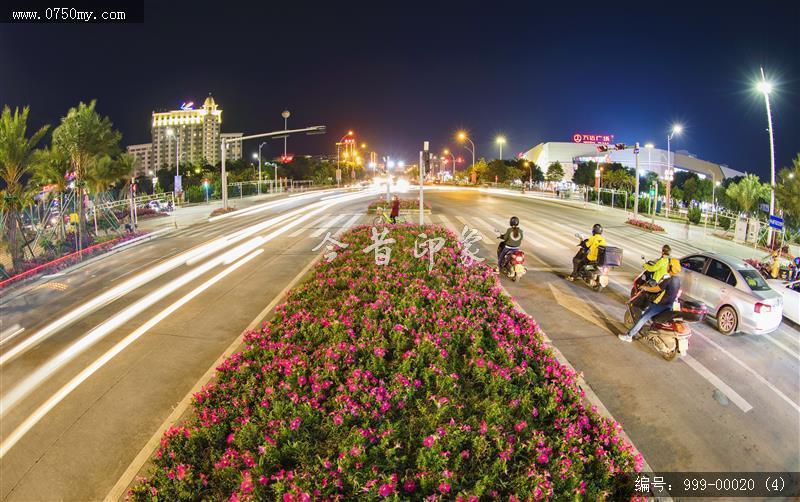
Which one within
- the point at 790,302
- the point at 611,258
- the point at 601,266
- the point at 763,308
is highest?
the point at 611,258

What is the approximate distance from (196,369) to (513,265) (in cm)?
856

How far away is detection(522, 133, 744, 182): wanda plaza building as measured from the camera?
98.9 metres

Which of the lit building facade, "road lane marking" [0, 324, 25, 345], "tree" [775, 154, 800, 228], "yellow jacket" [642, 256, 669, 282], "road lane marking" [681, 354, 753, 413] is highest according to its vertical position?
the lit building facade

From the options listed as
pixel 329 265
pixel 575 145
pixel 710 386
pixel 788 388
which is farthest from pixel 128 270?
pixel 575 145

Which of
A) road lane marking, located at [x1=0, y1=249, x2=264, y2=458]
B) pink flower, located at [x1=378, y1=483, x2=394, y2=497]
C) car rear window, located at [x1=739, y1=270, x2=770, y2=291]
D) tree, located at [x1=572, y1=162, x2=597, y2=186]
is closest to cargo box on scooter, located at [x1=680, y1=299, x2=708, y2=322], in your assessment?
car rear window, located at [x1=739, y1=270, x2=770, y2=291]

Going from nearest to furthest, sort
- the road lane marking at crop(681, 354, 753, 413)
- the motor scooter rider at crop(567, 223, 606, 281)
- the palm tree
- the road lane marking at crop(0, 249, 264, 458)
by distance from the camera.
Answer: the road lane marking at crop(0, 249, 264, 458), the road lane marking at crop(681, 354, 753, 413), the motor scooter rider at crop(567, 223, 606, 281), the palm tree

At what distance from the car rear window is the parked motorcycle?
9.17ft

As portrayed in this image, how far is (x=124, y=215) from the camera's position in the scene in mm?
31984

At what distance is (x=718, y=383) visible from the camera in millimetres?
7512

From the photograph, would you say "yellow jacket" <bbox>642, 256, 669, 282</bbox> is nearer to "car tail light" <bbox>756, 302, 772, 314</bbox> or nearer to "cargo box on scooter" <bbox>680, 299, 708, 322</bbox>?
"cargo box on scooter" <bbox>680, 299, 708, 322</bbox>

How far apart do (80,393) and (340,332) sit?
4.05 meters

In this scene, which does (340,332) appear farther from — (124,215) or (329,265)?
(124,215)

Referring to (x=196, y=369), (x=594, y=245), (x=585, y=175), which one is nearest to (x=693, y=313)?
(x=594, y=245)

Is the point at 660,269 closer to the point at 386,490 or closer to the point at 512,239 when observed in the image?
the point at 512,239
